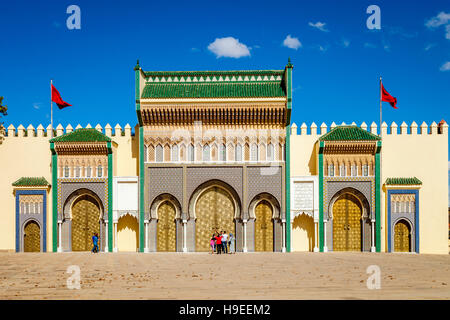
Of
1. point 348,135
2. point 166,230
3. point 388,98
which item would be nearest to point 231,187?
point 166,230

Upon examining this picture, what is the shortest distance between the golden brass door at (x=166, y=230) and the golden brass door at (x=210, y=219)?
1140 mm

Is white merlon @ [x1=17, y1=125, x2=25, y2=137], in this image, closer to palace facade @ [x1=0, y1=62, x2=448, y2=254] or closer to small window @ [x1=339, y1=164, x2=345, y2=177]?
palace facade @ [x1=0, y1=62, x2=448, y2=254]

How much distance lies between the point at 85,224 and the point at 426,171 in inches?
676

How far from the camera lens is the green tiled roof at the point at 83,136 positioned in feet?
72.6

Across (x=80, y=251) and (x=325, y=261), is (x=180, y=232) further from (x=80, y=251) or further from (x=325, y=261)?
(x=325, y=261)

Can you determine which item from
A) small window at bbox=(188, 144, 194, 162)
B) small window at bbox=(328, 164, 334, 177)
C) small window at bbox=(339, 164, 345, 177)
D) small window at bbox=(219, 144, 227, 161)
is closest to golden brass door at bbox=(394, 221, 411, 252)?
small window at bbox=(339, 164, 345, 177)

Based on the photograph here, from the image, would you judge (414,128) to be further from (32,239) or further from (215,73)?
(32,239)

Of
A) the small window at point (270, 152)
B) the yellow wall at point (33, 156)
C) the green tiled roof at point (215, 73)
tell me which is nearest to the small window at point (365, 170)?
the small window at point (270, 152)

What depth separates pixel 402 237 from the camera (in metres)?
22.5

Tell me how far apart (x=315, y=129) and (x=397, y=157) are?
4328mm

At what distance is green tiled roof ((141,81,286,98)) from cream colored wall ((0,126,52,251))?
20.2 ft

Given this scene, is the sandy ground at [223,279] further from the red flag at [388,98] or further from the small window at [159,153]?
the red flag at [388,98]

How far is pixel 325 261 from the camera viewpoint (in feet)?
56.6
